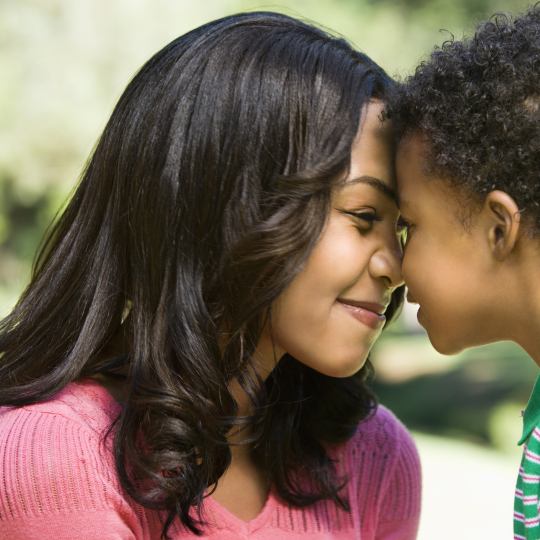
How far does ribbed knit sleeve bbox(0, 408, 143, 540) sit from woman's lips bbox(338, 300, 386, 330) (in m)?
0.70

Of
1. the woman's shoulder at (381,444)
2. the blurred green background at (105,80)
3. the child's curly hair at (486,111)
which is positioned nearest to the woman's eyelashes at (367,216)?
the child's curly hair at (486,111)

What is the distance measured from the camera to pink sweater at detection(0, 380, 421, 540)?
1314mm

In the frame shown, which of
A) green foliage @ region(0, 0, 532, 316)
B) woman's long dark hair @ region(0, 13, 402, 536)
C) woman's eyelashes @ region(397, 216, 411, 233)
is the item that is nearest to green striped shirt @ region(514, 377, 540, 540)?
woman's eyelashes @ region(397, 216, 411, 233)

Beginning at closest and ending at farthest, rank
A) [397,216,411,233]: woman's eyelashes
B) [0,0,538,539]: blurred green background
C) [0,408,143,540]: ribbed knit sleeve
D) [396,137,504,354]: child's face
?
[0,408,143,540]: ribbed knit sleeve
[396,137,504,354]: child's face
[397,216,411,233]: woman's eyelashes
[0,0,538,539]: blurred green background

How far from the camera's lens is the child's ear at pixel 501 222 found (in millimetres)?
1481

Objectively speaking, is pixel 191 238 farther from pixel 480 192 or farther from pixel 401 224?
pixel 480 192

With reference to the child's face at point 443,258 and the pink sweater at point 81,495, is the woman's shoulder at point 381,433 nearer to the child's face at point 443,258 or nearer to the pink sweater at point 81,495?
the pink sweater at point 81,495

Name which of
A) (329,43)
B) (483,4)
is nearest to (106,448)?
(329,43)

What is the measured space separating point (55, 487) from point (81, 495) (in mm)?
56

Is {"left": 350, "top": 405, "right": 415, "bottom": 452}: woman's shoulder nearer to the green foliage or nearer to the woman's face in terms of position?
the woman's face

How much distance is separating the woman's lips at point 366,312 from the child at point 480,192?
12 centimetres

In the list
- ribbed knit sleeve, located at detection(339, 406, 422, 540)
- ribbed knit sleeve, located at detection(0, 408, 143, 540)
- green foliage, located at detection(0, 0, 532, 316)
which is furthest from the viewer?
green foliage, located at detection(0, 0, 532, 316)

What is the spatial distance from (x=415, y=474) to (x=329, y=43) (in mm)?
1313

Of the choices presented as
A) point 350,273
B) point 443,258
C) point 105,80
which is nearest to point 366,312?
point 350,273
